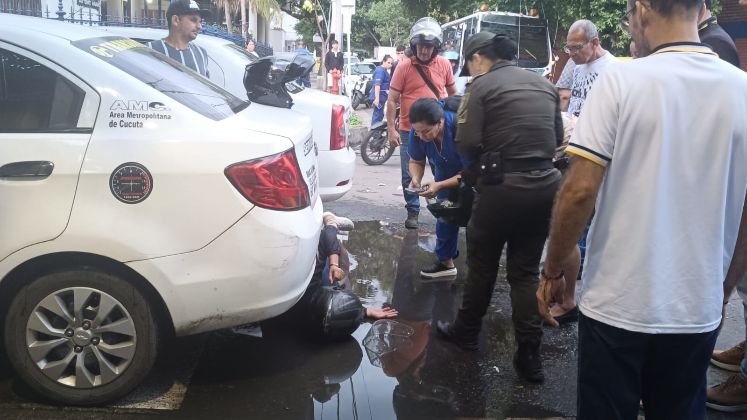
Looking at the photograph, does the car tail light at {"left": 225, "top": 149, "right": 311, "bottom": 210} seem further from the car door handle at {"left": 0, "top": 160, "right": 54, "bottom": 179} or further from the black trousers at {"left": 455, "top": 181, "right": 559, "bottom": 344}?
the black trousers at {"left": 455, "top": 181, "right": 559, "bottom": 344}

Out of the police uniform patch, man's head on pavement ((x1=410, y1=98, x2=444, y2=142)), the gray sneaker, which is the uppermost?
the police uniform patch

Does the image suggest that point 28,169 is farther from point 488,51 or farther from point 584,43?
point 584,43

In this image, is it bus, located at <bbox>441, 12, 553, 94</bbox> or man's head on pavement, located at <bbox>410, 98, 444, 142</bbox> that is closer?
man's head on pavement, located at <bbox>410, 98, 444, 142</bbox>

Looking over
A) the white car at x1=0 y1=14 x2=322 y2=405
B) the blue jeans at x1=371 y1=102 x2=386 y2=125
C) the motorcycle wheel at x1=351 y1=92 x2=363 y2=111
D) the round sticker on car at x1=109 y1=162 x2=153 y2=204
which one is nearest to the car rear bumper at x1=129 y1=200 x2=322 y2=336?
the white car at x1=0 y1=14 x2=322 y2=405

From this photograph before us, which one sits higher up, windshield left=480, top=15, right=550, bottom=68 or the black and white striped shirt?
windshield left=480, top=15, right=550, bottom=68

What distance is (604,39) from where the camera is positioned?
51.0ft

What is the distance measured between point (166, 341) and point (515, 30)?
15.1 metres

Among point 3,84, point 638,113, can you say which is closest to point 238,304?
point 3,84

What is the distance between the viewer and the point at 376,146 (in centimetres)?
1026

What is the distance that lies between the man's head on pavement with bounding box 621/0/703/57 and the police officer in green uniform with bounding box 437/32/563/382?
1281 mm

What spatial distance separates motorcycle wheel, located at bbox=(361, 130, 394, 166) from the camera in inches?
400

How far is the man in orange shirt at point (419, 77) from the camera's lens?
19.5 feet

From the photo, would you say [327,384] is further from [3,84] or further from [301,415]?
[3,84]

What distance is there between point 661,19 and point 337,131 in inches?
161
